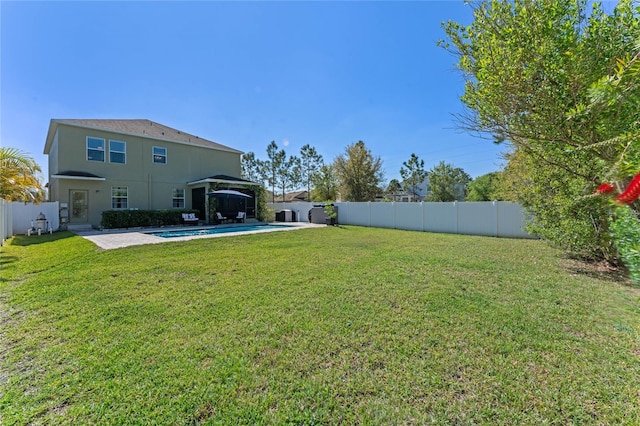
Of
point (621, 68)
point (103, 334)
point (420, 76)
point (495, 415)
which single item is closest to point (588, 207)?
point (621, 68)

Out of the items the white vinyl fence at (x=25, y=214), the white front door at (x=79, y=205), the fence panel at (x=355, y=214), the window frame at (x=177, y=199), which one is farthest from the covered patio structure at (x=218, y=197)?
the white vinyl fence at (x=25, y=214)

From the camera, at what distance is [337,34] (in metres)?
10.2

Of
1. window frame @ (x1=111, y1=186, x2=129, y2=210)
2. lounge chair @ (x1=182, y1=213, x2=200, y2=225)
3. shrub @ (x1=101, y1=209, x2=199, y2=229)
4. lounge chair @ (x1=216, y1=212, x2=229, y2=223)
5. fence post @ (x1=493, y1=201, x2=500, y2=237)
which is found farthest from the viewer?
lounge chair @ (x1=216, y1=212, x2=229, y2=223)

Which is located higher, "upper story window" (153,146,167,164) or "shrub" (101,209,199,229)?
"upper story window" (153,146,167,164)

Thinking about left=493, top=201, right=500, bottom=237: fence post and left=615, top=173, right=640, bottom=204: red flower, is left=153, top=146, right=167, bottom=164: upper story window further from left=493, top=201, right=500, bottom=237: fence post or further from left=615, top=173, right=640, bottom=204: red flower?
left=615, top=173, right=640, bottom=204: red flower

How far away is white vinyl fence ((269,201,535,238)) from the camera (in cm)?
1152

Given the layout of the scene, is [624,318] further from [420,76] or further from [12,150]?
[12,150]

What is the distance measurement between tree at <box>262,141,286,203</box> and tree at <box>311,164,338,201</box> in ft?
27.9

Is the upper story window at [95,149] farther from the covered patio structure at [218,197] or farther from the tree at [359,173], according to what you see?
the tree at [359,173]

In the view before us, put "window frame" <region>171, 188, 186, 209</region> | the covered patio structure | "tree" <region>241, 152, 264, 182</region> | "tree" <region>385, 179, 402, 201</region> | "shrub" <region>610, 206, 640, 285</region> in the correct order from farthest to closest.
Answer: "tree" <region>385, 179, 402, 201</region>, "tree" <region>241, 152, 264, 182</region>, "window frame" <region>171, 188, 186, 209</region>, the covered patio structure, "shrub" <region>610, 206, 640, 285</region>

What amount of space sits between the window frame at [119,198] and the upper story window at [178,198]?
2656 millimetres

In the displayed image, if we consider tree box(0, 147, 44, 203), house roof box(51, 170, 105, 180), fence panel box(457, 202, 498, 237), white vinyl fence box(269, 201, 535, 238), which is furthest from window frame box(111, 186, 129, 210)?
fence panel box(457, 202, 498, 237)

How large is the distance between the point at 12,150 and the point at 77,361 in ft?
37.9

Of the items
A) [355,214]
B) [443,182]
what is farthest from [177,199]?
[443,182]
